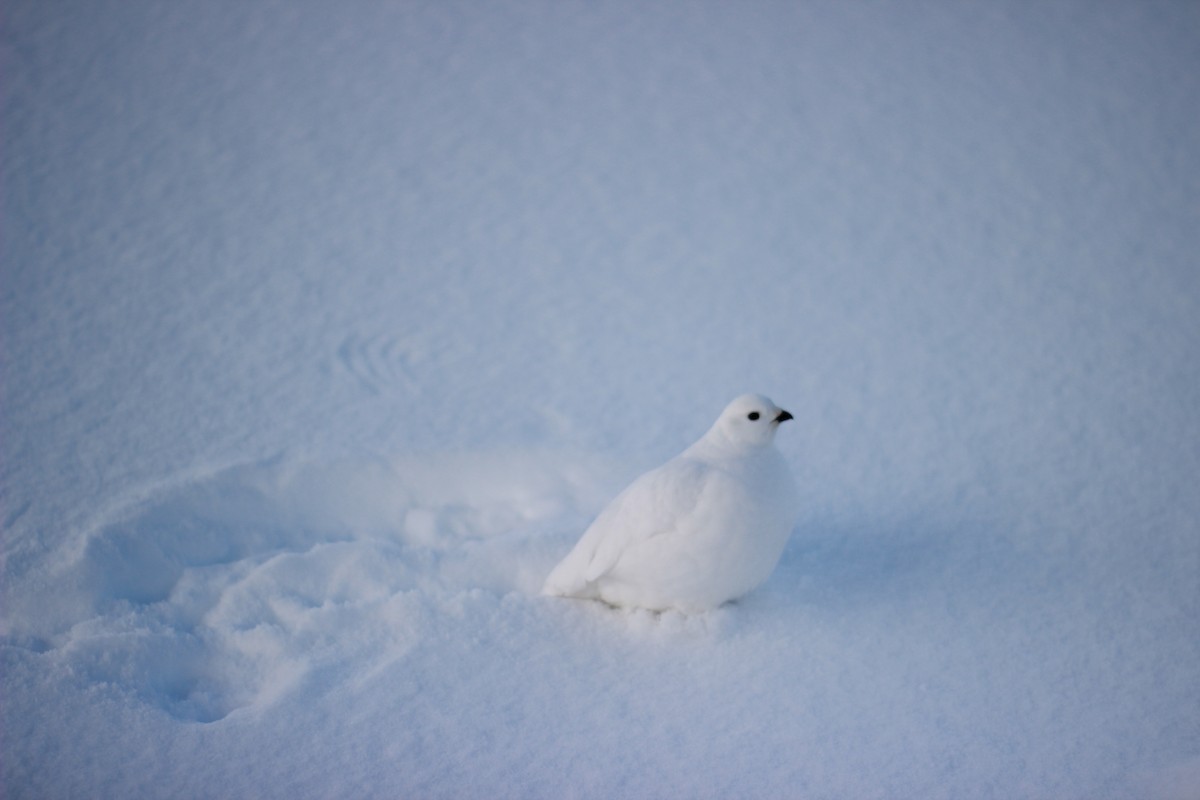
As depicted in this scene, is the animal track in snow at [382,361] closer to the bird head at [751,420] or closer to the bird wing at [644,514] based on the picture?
the bird wing at [644,514]

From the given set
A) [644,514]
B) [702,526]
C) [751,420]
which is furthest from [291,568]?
[751,420]

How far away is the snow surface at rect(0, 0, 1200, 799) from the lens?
8.38 feet

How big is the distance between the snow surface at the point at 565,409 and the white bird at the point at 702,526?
112 millimetres

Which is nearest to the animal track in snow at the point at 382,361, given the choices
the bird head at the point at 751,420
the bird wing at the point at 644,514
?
the bird wing at the point at 644,514

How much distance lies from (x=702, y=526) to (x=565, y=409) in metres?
1.41

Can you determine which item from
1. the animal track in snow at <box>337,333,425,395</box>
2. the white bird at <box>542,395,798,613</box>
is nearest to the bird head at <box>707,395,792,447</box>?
the white bird at <box>542,395,798,613</box>

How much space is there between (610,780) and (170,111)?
4.20m

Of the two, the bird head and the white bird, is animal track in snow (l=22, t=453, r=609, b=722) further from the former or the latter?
the bird head

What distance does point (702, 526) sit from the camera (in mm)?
2750

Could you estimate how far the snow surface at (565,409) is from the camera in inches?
101

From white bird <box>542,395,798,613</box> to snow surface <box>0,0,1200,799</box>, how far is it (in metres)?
0.11

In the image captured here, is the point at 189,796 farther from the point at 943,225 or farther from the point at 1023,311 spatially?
the point at 943,225

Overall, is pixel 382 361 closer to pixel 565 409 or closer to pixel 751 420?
pixel 565 409

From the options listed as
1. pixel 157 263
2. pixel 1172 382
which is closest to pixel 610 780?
pixel 1172 382
